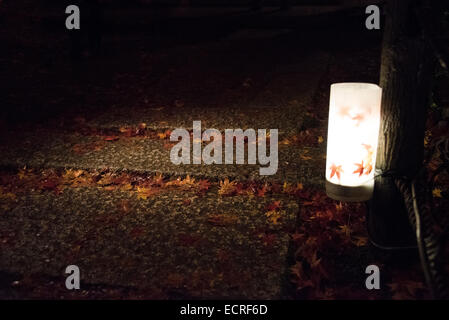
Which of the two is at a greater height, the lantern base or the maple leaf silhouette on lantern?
the maple leaf silhouette on lantern

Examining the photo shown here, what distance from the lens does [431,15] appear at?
2.41m

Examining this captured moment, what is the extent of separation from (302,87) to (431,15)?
4.79m

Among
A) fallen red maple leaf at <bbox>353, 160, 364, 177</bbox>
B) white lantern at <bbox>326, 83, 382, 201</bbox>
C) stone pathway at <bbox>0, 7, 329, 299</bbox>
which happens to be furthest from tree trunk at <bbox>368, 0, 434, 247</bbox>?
stone pathway at <bbox>0, 7, 329, 299</bbox>

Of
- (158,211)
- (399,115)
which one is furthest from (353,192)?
(158,211)

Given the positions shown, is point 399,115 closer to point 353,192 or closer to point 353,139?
point 353,139

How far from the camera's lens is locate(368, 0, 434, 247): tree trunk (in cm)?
250

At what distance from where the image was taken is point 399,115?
Answer: 267cm

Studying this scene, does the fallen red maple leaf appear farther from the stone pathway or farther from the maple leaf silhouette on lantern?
the stone pathway

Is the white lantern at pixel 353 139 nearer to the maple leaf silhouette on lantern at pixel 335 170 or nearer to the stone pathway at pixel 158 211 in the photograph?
the maple leaf silhouette on lantern at pixel 335 170

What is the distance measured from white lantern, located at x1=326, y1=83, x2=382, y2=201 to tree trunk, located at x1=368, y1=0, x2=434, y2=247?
97mm

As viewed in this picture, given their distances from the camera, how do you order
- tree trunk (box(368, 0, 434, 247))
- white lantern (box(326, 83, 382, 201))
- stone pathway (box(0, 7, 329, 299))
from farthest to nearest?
stone pathway (box(0, 7, 329, 299)) → white lantern (box(326, 83, 382, 201)) → tree trunk (box(368, 0, 434, 247))

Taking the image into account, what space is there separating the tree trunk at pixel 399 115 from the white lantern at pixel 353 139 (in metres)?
0.10
